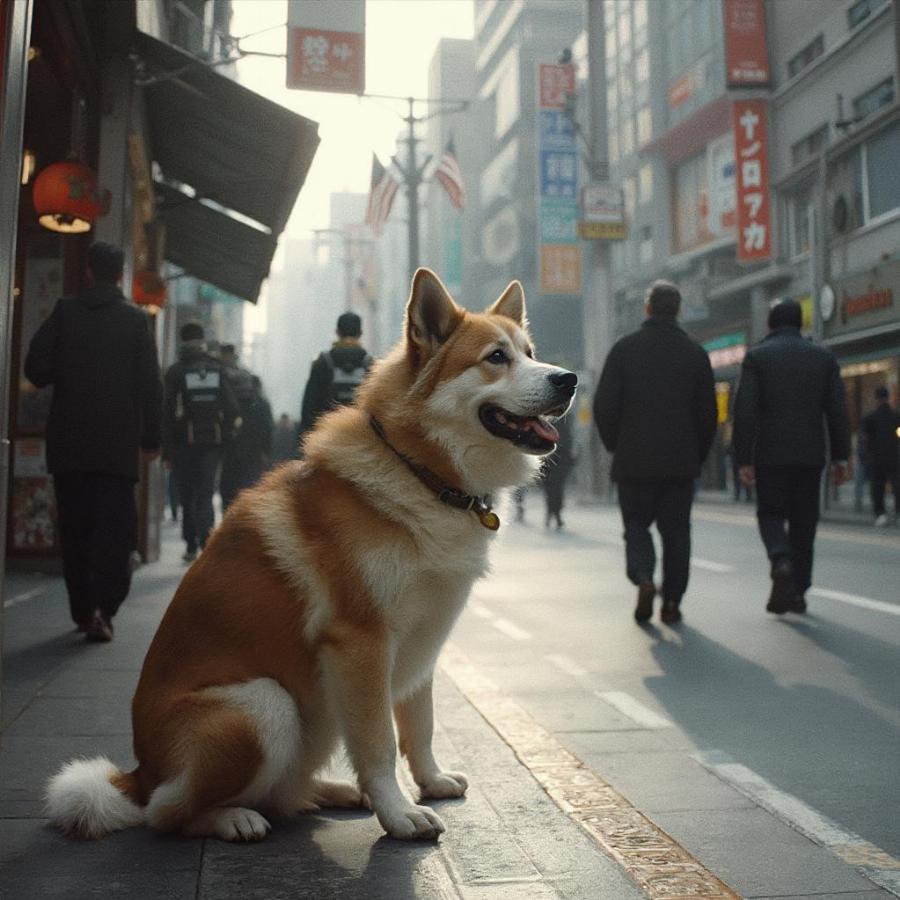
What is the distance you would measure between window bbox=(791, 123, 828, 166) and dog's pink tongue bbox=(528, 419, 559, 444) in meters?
24.9

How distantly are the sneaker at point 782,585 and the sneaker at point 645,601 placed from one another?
2.72ft

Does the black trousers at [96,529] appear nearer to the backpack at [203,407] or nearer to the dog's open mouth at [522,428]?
the dog's open mouth at [522,428]

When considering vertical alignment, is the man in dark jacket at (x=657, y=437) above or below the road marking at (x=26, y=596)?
above

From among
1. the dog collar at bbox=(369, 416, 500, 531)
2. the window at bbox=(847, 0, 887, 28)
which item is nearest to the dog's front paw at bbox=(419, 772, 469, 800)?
the dog collar at bbox=(369, 416, 500, 531)

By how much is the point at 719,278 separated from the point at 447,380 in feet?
107

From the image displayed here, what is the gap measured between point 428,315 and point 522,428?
0.42m

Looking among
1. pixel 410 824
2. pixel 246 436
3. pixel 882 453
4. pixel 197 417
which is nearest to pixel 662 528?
pixel 410 824

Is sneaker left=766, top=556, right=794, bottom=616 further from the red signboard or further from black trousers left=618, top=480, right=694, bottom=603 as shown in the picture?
the red signboard

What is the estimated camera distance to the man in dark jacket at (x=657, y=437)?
7457 mm

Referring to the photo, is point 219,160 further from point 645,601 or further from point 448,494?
point 448,494

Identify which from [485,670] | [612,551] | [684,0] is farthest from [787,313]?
[684,0]

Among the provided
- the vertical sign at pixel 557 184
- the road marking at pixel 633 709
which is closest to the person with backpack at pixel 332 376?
the road marking at pixel 633 709

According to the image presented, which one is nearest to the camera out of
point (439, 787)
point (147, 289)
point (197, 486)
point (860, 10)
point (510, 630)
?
point (439, 787)

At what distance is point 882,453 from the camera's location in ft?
57.0
